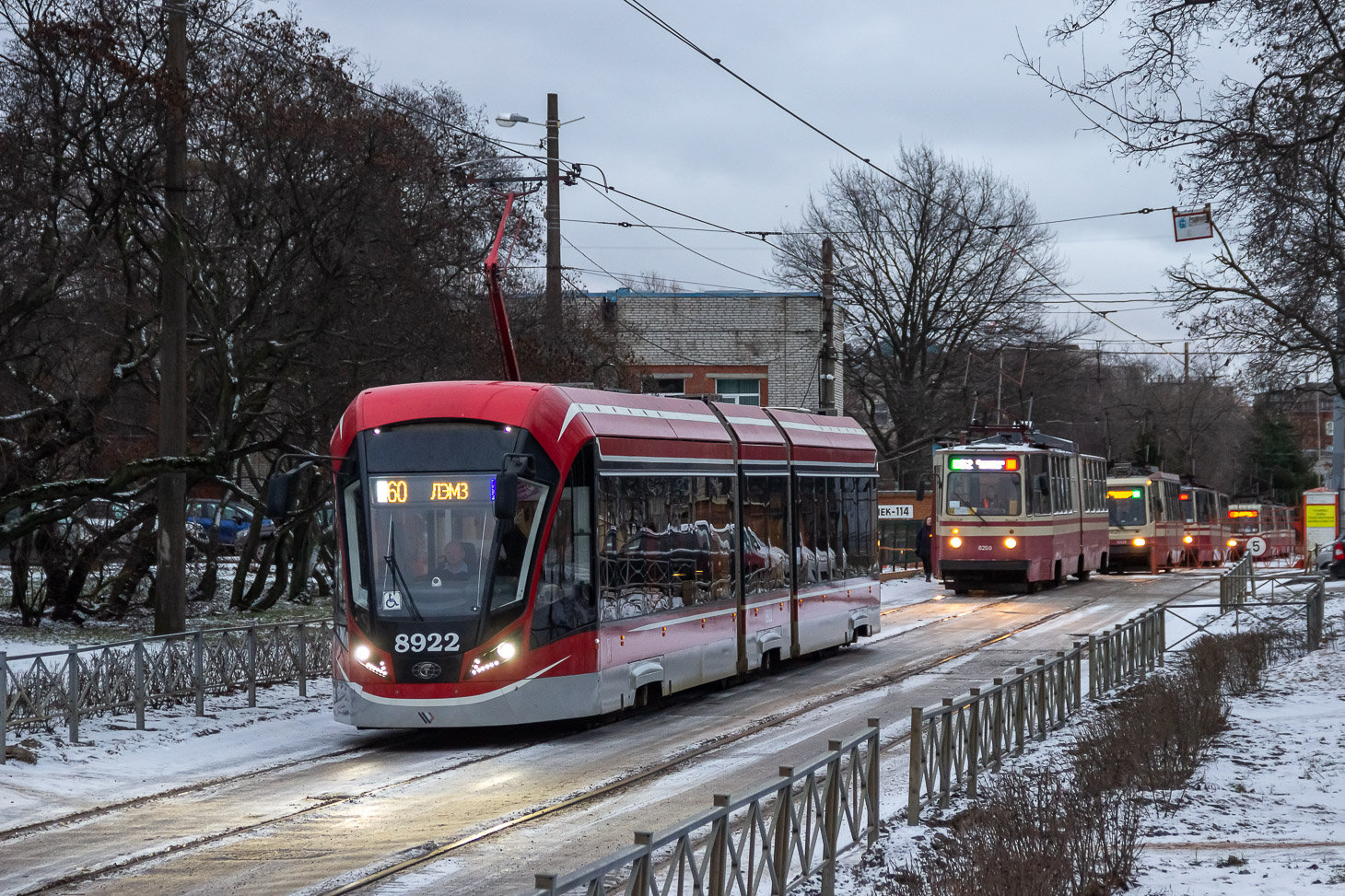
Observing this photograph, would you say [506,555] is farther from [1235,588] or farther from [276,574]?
[276,574]

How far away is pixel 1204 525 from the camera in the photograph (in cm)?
5266

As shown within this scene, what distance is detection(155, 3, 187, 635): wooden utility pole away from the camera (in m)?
17.4

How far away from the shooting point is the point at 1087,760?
11273 millimetres

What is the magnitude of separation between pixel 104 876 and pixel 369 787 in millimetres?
3138

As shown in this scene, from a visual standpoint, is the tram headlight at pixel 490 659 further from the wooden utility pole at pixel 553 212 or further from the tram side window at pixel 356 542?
the wooden utility pole at pixel 553 212

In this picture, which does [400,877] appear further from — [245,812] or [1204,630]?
[1204,630]

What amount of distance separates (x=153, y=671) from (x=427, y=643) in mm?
3529

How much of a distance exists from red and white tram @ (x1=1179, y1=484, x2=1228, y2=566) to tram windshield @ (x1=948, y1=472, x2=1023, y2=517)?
1795 cm

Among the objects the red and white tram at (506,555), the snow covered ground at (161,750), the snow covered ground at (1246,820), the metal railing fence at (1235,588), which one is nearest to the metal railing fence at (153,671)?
the snow covered ground at (161,750)

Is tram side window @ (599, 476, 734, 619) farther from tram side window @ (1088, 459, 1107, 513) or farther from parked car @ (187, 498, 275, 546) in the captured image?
tram side window @ (1088, 459, 1107, 513)

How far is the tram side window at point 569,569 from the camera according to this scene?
13.8 meters

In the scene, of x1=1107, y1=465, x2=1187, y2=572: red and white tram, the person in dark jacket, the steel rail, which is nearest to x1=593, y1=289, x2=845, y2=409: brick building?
x1=1107, y1=465, x2=1187, y2=572: red and white tram

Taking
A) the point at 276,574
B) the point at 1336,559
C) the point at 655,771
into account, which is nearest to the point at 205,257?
the point at 276,574

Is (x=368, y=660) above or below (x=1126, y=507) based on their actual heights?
below
